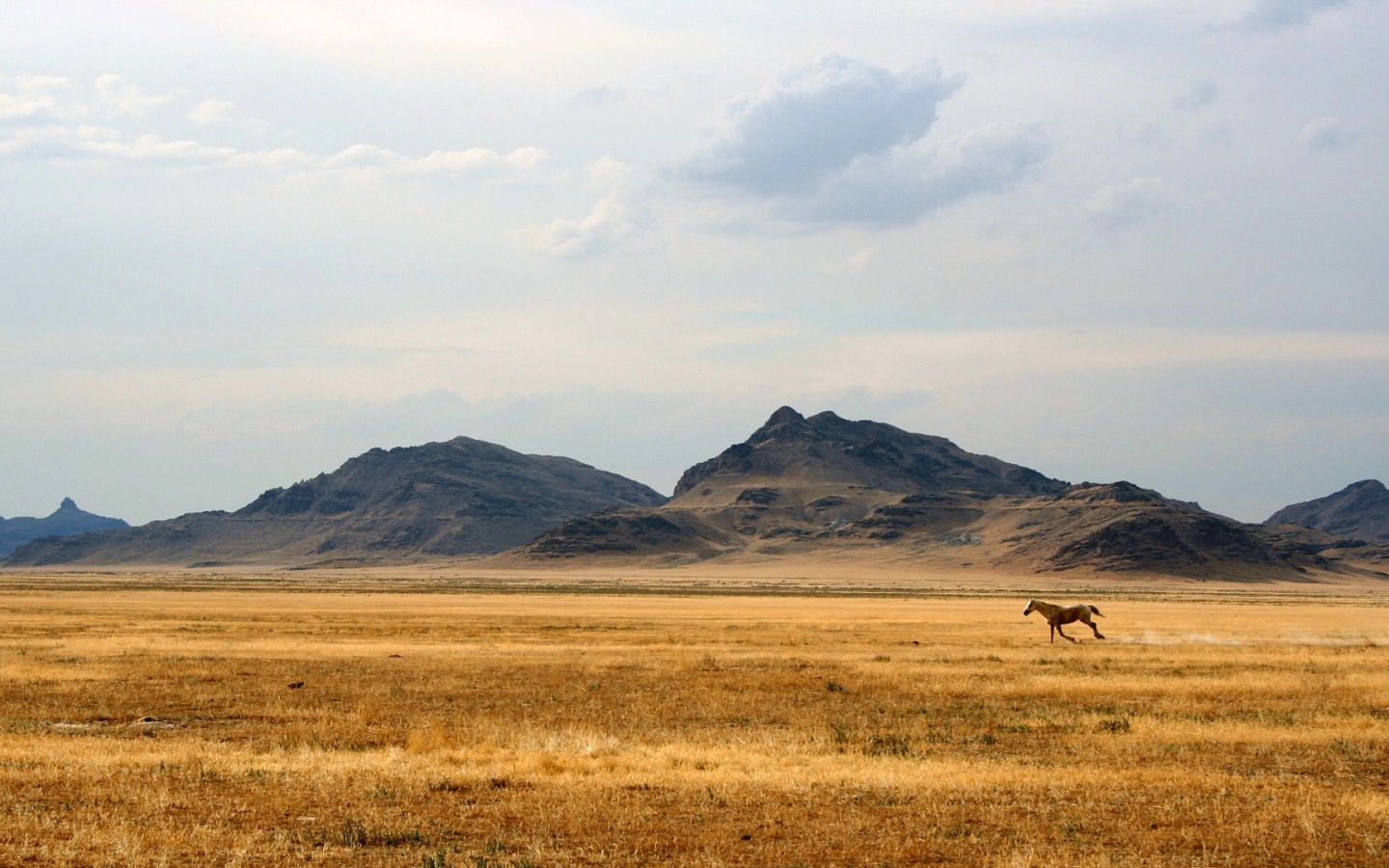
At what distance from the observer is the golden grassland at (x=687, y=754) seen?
44.3ft

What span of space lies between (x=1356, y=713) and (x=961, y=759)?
420 inches

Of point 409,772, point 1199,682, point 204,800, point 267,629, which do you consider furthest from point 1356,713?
point 267,629

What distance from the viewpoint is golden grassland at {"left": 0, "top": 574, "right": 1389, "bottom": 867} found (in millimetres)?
13516

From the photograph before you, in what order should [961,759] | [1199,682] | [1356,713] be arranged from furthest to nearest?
[1199,682] → [1356,713] → [961,759]

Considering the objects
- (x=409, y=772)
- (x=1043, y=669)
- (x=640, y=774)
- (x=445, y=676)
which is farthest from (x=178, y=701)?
(x=1043, y=669)

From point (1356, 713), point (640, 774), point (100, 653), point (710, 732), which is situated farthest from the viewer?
point (100, 653)

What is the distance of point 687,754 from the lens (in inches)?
749

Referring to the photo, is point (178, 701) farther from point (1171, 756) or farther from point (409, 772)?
point (1171, 756)

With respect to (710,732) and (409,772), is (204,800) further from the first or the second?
(710,732)

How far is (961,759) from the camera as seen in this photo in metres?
19.3

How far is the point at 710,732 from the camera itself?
22.2 m

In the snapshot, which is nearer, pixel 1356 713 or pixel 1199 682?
pixel 1356 713

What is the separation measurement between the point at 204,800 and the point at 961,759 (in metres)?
10.7

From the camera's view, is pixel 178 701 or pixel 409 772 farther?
pixel 178 701
